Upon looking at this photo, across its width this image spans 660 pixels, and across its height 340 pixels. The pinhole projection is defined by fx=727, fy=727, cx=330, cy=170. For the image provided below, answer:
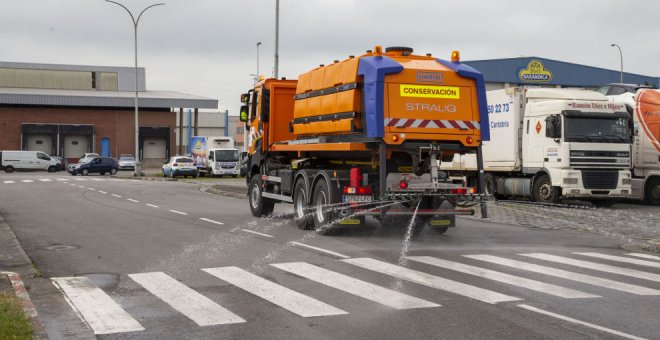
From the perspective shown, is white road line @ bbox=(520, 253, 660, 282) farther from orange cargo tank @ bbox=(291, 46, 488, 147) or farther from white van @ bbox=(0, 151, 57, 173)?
white van @ bbox=(0, 151, 57, 173)

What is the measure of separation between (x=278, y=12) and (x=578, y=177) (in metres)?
15.8

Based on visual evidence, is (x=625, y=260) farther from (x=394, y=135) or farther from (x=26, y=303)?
(x=26, y=303)

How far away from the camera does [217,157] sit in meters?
49.8

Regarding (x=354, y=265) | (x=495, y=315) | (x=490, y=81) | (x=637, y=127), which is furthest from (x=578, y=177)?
(x=490, y=81)

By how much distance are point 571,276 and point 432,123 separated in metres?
4.46

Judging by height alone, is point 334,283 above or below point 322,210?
below

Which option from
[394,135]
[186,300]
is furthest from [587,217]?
[186,300]

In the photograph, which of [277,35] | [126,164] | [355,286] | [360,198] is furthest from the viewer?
[126,164]

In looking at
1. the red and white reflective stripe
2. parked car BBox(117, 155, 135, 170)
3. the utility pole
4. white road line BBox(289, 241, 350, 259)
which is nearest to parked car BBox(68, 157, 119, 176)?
parked car BBox(117, 155, 135, 170)

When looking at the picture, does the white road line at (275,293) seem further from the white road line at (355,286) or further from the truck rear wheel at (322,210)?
the truck rear wheel at (322,210)

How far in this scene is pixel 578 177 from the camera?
21.1 m

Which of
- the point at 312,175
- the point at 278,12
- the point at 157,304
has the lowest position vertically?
the point at 157,304

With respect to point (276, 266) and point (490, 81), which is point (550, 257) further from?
point (490, 81)

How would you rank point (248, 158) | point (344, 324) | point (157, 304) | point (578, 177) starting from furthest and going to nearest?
point (578, 177)
point (248, 158)
point (157, 304)
point (344, 324)
